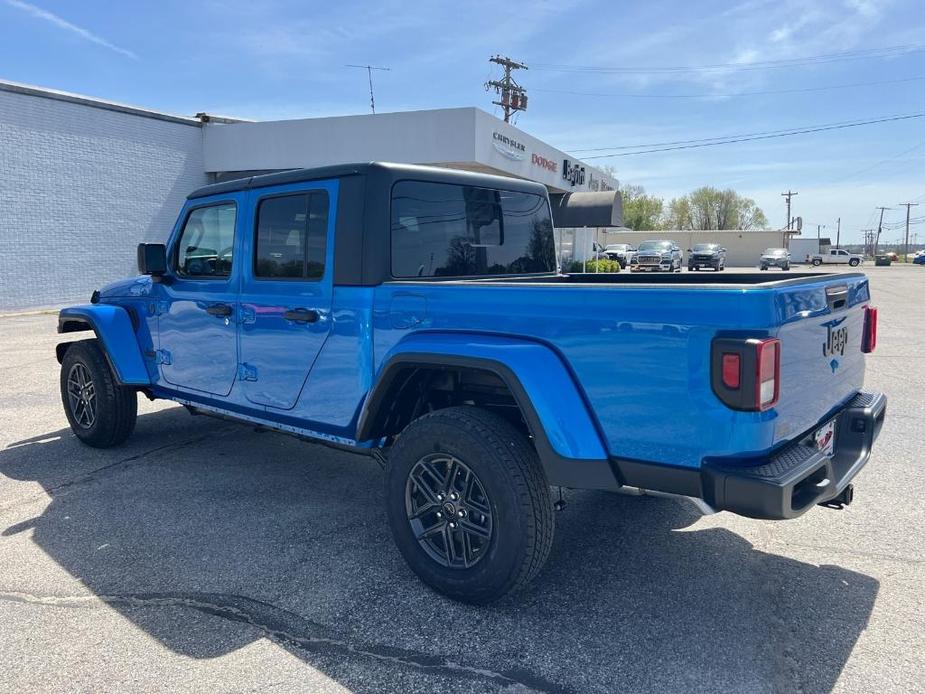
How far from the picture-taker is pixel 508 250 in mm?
4359

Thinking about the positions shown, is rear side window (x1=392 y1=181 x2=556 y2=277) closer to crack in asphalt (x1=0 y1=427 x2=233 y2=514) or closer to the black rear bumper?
the black rear bumper

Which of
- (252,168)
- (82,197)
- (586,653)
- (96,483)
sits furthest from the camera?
(252,168)

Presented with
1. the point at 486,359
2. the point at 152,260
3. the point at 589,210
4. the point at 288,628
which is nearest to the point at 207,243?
the point at 152,260

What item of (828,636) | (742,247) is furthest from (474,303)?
(742,247)

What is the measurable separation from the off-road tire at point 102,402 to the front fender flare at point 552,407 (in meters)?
3.64

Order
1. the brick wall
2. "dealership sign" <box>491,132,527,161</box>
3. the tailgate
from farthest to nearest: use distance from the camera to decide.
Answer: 1. "dealership sign" <box>491,132,527,161</box>
2. the brick wall
3. the tailgate

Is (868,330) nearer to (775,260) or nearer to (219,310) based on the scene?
(219,310)

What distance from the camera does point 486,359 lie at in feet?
9.58

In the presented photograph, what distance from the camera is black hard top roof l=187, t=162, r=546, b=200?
11.7ft

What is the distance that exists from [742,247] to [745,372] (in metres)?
65.0

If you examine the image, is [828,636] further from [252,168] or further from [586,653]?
[252,168]

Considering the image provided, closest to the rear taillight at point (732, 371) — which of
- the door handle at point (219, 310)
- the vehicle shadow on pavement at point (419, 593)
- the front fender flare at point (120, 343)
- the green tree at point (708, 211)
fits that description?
the vehicle shadow on pavement at point (419, 593)

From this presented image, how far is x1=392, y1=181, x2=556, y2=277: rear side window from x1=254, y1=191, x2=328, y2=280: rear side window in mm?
451

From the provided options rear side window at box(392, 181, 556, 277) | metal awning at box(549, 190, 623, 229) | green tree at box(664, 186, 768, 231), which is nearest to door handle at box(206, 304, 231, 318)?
rear side window at box(392, 181, 556, 277)
